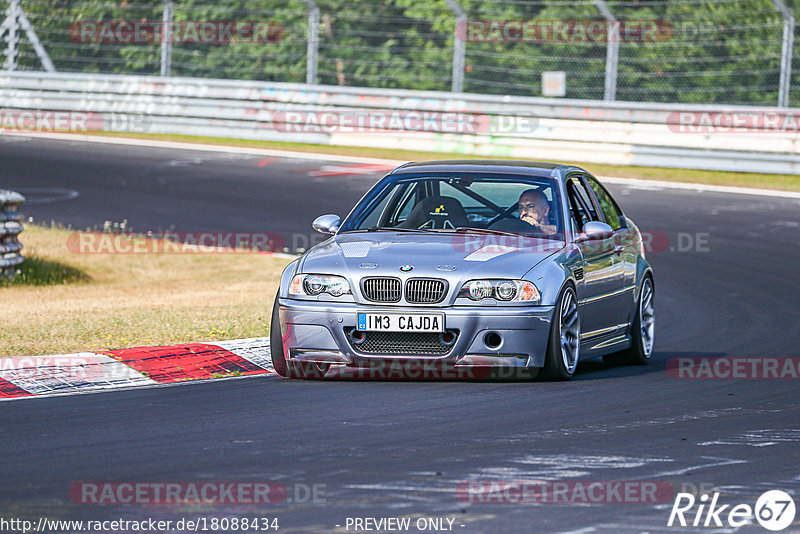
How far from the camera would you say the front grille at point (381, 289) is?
8.27 m

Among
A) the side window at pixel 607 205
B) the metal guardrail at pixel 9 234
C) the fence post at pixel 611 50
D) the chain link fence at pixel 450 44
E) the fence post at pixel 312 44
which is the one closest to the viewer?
the side window at pixel 607 205

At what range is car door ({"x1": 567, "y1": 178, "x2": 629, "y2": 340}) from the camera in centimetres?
920

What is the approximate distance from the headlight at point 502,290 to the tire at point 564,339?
0.62 ft

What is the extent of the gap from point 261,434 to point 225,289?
7.20 m

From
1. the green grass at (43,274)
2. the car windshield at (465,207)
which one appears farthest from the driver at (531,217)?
the green grass at (43,274)

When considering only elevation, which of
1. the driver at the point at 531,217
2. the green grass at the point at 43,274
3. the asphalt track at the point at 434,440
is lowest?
the green grass at the point at 43,274

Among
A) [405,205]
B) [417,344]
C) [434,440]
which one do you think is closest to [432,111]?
[405,205]

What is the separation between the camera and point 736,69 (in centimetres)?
2167

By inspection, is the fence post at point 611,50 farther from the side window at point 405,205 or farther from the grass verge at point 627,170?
the side window at point 405,205

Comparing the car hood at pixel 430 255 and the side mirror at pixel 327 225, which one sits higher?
the side mirror at pixel 327 225

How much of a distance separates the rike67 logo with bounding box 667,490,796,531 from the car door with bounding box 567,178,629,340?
11.6 ft

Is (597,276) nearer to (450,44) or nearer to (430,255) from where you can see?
(430,255)

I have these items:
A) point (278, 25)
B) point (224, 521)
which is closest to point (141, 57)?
point (278, 25)

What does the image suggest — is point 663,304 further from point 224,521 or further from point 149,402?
point 224,521
